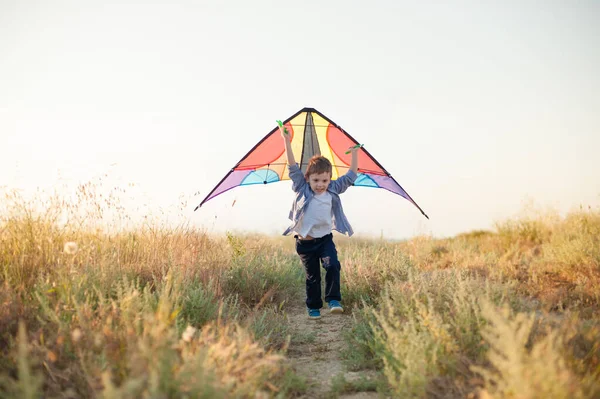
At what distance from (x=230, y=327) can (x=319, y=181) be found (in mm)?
2198

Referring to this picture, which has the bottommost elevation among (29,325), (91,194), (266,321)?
(266,321)

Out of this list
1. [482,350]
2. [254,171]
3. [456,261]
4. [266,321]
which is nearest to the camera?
[482,350]

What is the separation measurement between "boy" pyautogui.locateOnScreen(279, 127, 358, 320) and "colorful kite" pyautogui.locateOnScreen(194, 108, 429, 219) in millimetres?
1194

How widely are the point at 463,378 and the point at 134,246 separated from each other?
12.9 feet

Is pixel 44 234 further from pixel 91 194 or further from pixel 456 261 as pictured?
pixel 456 261

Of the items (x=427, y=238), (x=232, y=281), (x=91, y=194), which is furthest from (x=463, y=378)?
(x=427, y=238)

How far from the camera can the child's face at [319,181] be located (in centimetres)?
530

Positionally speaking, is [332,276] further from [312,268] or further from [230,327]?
[230,327]

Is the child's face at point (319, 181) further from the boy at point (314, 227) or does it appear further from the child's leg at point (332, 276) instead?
the child's leg at point (332, 276)

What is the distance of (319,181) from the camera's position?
5.31 metres

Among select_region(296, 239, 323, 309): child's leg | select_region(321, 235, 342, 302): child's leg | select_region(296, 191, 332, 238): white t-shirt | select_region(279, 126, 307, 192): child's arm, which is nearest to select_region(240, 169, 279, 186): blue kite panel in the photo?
select_region(279, 126, 307, 192): child's arm

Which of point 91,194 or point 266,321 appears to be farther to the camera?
point 91,194

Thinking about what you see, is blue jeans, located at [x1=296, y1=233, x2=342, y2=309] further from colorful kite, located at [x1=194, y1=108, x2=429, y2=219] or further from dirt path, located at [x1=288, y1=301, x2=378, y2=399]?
colorful kite, located at [x1=194, y1=108, x2=429, y2=219]

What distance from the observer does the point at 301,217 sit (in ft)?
17.5
